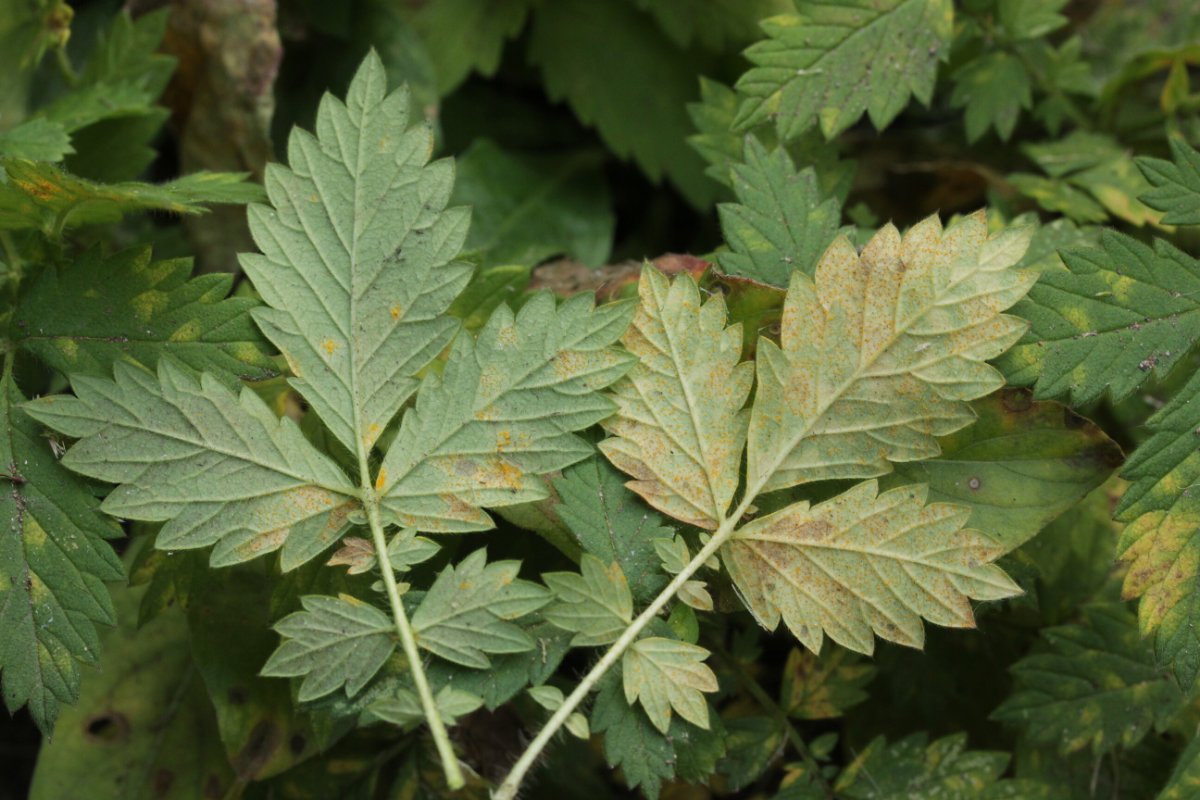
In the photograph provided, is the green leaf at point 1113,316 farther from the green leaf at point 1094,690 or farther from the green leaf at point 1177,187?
the green leaf at point 1094,690

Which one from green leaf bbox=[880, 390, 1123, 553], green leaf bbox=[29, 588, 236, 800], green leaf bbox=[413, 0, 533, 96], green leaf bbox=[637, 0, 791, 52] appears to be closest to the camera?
green leaf bbox=[880, 390, 1123, 553]

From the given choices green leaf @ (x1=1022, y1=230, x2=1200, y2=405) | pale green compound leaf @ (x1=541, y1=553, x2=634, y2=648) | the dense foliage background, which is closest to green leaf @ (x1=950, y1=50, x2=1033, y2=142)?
the dense foliage background

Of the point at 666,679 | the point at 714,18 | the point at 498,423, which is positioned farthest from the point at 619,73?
the point at 666,679

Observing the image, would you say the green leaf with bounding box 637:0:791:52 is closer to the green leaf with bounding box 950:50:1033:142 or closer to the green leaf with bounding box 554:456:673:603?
the green leaf with bounding box 950:50:1033:142

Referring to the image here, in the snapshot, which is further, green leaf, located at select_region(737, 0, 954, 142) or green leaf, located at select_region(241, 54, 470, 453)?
green leaf, located at select_region(737, 0, 954, 142)

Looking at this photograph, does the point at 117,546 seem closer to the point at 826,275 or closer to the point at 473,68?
the point at 473,68
